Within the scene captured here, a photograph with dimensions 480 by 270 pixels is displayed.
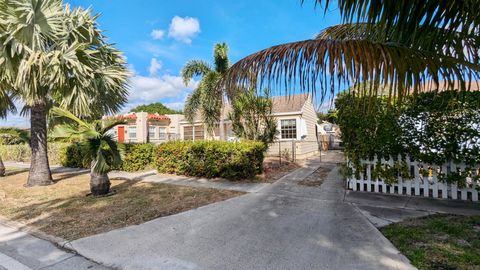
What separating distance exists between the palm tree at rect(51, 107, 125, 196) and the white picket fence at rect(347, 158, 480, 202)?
21.0ft

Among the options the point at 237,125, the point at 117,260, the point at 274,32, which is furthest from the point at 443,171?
the point at 237,125

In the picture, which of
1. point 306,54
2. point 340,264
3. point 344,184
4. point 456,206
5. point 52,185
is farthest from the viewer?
point 52,185

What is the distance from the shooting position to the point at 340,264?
316cm

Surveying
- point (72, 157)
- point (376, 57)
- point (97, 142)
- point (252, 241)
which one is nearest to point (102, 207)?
point (97, 142)

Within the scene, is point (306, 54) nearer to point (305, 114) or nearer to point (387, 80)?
point (387, 80)

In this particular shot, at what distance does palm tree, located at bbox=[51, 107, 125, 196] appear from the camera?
6598 millimetres

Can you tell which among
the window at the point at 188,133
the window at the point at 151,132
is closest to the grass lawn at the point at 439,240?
the window at the point at 188,133

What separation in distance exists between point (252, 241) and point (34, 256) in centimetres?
298

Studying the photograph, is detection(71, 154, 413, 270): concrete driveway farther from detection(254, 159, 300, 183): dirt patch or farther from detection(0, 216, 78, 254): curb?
detection(254, 159, 300, 183): dirt patch

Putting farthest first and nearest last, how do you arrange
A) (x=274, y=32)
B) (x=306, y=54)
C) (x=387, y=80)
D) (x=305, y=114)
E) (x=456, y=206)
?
(x=305, y=114) → (x=456, y=206) → (x=274, y=32) → (x=306, y=54) → (x=387, y=80)

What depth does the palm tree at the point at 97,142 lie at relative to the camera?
660 cm

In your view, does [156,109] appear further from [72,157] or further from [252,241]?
[252,241]

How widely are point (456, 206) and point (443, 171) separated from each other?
33.8 inches

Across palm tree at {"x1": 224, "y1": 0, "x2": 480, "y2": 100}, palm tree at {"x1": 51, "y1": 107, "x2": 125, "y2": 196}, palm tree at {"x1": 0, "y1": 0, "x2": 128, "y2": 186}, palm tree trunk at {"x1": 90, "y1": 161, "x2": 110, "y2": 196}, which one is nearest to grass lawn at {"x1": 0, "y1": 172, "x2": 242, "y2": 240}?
palm tree trunk at {"x1": 90, "y1": 161, "x2": 110, "y2": 196}
